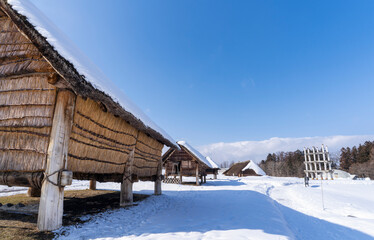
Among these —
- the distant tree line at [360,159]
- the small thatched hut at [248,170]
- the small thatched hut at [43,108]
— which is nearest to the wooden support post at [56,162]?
the small thatched hut at [43,108]

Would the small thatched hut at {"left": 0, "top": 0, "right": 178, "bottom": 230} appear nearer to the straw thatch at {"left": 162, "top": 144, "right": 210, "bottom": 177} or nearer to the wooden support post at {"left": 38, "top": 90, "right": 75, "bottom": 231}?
the wooden support post at {"left": 38, "top": 90, "right": 75, "bottom": 231}

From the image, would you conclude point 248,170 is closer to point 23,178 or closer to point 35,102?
point 23,178

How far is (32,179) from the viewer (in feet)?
12.7

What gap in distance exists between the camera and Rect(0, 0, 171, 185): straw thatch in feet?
12.1

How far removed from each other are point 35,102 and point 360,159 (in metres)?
71.6

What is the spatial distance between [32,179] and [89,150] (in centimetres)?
139

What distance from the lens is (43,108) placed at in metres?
4.11

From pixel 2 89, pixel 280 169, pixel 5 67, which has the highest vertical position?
pixel 5 67

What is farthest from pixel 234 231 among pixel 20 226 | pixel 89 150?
pixel 20 226

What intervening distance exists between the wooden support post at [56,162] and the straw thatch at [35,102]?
0.52ft

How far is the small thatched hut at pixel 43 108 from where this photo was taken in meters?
3.68

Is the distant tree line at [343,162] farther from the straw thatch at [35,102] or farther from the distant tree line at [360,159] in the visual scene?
the straw thatch at [35,102]

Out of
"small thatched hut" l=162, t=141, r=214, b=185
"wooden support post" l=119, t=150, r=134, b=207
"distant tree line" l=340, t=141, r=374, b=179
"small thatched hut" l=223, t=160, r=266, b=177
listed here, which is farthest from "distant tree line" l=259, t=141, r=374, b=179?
"wooden support post" l=119, t=150, r=134, b=207

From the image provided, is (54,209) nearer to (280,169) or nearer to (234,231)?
(234,231)
